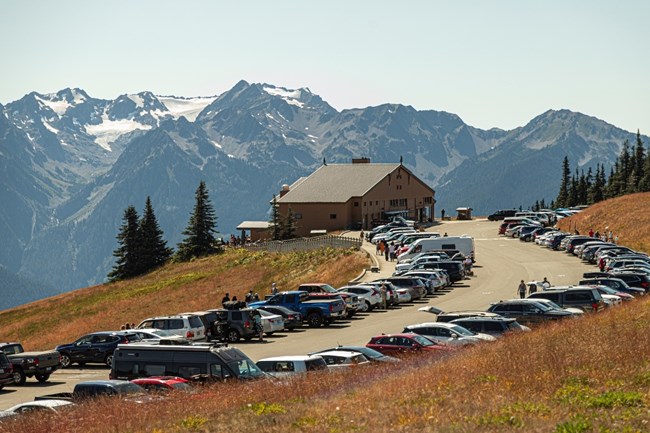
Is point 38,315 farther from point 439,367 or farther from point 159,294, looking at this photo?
point 439,367

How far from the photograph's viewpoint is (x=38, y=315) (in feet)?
283

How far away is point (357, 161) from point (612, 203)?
43.2 meters

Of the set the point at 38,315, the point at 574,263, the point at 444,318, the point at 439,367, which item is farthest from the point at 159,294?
the point at 439,367

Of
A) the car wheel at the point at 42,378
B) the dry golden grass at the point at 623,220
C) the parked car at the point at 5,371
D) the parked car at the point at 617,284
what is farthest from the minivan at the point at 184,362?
the dry golden grass at the point at 623,220

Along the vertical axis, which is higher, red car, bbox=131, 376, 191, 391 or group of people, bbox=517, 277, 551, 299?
group of people, bbox=517, 277, 551, 299

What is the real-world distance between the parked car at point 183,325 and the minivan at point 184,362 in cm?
1161

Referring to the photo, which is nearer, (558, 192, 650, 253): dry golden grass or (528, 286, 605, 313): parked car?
(528, 286, 605, 313): parked car

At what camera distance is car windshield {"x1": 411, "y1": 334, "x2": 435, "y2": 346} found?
29688mm

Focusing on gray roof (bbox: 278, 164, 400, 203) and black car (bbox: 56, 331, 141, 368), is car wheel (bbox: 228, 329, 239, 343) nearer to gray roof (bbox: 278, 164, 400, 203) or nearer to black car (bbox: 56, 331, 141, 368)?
black car (bbox: 56, 331, 141, 368)

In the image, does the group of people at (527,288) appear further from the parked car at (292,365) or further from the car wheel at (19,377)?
the car wheel at (19,377)

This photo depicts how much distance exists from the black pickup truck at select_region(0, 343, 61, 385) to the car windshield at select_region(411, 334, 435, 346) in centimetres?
1313

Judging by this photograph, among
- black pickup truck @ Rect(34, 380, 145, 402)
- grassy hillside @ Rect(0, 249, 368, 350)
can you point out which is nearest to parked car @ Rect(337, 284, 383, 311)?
grassy hillside @ Rect(0, 249, 368, 350)

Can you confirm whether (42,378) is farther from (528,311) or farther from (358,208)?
(358,208)

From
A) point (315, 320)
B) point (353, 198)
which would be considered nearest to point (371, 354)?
point (315, 320)
